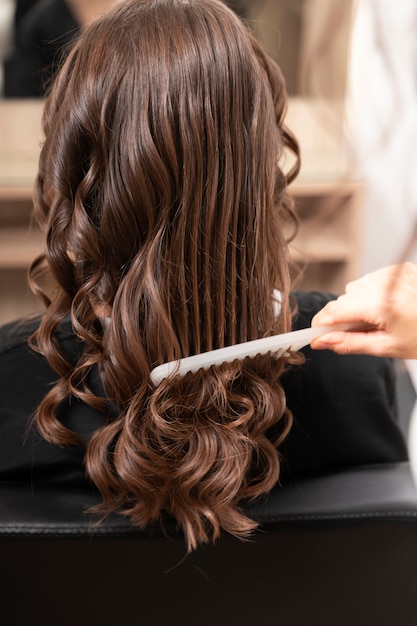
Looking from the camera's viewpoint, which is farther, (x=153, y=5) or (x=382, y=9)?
(x=153, y=5)

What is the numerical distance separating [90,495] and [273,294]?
305mm

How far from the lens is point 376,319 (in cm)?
62

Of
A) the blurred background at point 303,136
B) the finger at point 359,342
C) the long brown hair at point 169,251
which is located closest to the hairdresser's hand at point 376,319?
the finger at point 359,342

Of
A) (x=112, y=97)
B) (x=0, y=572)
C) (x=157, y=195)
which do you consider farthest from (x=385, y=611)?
(x=112, y=97)

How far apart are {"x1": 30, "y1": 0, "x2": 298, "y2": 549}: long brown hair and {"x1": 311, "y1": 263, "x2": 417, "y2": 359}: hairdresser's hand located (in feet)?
0.38

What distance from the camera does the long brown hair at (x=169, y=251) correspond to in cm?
63

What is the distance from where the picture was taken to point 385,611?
73 centimetres

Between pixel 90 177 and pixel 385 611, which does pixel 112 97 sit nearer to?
pixel 90 177

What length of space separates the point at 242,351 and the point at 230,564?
0.77 feet

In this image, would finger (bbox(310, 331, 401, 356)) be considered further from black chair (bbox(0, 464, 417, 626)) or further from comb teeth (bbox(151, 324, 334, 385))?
black chair (bbox(0, 464, 417, 626))

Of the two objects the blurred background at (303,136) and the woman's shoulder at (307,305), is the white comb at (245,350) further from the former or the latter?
the blurred background at (303,136)

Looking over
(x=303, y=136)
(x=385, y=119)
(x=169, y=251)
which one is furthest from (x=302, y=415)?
(x=303, y=136)

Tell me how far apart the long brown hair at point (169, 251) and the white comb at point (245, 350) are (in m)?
0.03

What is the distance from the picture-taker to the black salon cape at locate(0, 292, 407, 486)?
725 mm
